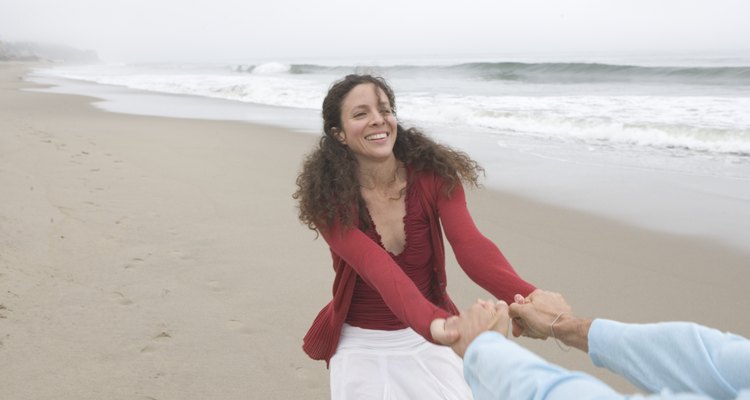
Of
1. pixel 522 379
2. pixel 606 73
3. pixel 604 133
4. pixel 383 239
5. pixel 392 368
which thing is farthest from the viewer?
pixel 606 73

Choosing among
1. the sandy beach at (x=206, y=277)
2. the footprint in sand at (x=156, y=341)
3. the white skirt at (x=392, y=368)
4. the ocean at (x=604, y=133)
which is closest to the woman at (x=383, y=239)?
the white skirt at (x=392, y=368)

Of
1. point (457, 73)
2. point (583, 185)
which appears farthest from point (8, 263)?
point (457, 73)

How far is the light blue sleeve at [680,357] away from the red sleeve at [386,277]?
614mm

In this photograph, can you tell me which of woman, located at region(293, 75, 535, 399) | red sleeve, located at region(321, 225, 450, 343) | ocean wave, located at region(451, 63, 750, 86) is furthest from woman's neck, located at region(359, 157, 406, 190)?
ocean wave, located at region(451, 63, 750, 86)

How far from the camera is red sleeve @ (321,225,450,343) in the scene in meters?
2.00

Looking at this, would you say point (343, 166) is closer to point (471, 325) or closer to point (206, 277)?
point (471, 325)

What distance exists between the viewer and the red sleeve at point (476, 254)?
2277 mm

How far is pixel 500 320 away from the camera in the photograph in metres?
1.75

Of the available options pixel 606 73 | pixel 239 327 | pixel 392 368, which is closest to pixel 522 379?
pixel 392 368

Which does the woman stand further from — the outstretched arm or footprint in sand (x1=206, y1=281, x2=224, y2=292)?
footprint in sand (x1=206, y1=281, x2=224, y2=292)

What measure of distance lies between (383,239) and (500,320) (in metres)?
0.79

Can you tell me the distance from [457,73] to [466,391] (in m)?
30.8

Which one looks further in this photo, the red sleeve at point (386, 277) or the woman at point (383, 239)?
the woman at point (383, 239)

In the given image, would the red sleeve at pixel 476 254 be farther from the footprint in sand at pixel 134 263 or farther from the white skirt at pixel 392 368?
the footprint in sand at pixel 134 263
